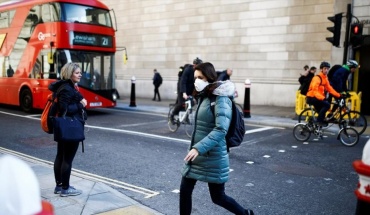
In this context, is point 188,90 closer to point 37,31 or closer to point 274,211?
point 274,211

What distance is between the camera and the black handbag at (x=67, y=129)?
14.2 ft

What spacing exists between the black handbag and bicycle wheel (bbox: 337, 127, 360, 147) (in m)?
6.16

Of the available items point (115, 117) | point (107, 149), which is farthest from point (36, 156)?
point (115, 117)

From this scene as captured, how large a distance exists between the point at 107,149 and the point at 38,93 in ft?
21.4

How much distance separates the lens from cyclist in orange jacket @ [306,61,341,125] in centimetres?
846

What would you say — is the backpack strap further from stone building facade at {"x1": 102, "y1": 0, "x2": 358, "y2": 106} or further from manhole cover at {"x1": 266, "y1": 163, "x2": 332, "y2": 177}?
stone building facade at {"x1": 102, "y1": 0, "x2": 358, "y2": 106}

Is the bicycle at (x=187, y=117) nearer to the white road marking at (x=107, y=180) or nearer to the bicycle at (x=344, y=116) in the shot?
the bicycle at (x=344, y=116)

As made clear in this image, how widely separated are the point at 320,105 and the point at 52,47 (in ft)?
27.6

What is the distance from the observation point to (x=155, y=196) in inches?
193

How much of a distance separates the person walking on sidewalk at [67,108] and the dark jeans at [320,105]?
19.0ft

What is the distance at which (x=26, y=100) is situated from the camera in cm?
1368

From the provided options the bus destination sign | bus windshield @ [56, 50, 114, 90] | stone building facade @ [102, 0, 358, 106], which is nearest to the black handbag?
bus windshield @ [56, 50, 114, 90]

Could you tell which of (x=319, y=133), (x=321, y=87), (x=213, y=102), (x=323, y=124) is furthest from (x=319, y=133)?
(x=213, y=102)

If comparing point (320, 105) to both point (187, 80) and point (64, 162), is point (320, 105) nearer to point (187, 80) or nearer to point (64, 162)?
point (187, 80)
